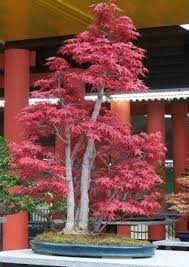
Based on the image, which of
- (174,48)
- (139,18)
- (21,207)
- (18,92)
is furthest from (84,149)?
(174,48)

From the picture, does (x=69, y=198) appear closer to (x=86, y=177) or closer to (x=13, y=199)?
(x=86, y=177)

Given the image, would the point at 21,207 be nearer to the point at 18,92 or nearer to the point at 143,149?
the point at 143,149

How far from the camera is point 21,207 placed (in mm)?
5703

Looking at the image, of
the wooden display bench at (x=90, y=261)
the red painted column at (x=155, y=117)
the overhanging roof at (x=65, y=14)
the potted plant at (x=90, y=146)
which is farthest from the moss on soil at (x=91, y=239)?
the red painted column at (x=155, y=117)

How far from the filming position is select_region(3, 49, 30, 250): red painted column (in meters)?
9.23

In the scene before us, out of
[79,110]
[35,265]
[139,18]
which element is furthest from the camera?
[139,18]

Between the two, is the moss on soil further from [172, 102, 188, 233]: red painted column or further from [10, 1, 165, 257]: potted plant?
[172, 102, 188, 233]: red painted column

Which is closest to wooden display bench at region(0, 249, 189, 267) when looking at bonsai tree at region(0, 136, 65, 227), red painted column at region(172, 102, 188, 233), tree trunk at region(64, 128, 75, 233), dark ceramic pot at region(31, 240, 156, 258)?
dark ceramic pot at region(31, 240, 156, 258)

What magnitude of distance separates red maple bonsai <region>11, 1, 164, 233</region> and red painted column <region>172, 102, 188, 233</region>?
1124cm

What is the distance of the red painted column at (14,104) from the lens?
9227 millimetres

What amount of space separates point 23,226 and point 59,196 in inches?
176

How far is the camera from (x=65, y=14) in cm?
732

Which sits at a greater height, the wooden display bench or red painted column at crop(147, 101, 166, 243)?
red painted column at crop(147, 101, 166, 243)

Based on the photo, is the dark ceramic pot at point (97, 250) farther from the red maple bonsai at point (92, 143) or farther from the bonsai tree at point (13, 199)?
the bonsai tree at point (13, 199)
